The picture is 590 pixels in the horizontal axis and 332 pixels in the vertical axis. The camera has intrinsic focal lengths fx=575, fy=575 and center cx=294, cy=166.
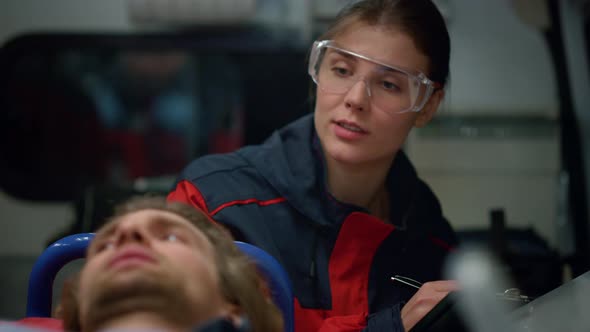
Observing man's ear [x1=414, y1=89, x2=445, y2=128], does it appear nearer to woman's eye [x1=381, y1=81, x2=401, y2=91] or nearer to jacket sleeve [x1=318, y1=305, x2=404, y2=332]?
woman's eye [x1=381, y1=81, x2=401, y2=91]

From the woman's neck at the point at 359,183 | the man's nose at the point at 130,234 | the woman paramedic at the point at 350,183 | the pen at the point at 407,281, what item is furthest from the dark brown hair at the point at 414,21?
the man's nose at the point at 130,234

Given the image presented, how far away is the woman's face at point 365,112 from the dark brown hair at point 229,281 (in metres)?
0.42

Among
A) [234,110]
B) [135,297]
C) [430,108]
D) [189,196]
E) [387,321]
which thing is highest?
[430,108]

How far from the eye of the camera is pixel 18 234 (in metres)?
3.06

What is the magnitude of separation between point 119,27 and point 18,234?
4.02ft

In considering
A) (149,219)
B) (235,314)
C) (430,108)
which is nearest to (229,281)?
(235,314)

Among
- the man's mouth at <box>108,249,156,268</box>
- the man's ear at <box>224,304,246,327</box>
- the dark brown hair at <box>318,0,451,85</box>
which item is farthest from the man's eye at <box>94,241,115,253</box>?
the dark brown hair at <box>318,0,451,85</box>

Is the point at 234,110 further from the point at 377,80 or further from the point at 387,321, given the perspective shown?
the point at 387,321

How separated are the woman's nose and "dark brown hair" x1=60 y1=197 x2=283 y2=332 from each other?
1.48ft

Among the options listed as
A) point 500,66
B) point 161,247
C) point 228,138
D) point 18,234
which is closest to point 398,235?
point 161,247

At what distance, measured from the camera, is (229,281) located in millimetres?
1035

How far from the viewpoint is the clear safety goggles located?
137 centimetres

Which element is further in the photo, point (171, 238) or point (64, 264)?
point (64, 264)

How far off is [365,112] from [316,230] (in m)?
0.32
